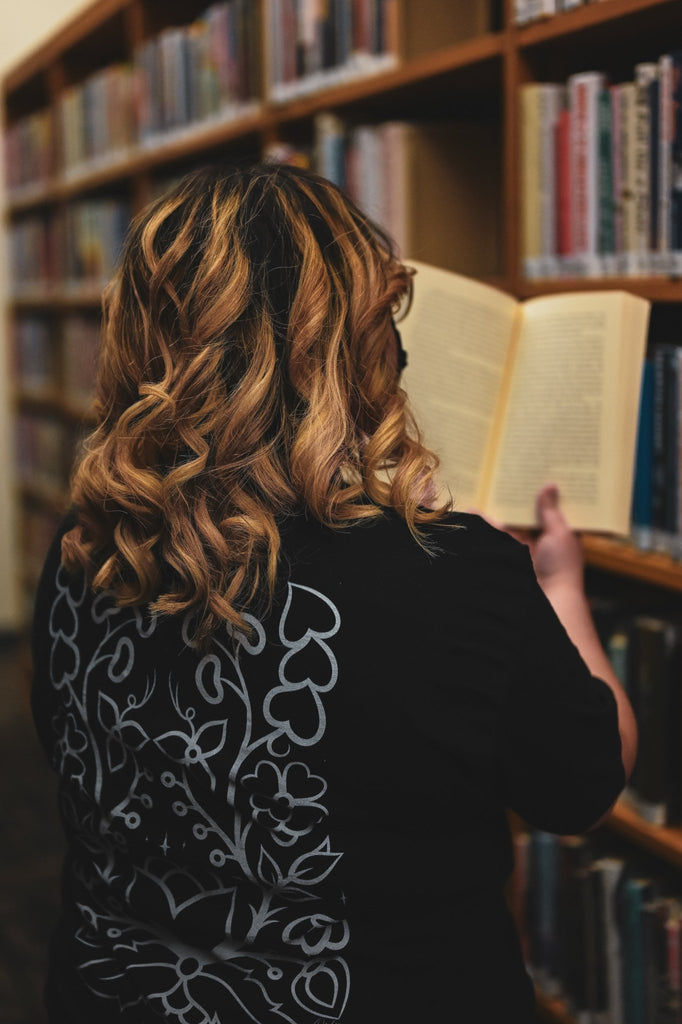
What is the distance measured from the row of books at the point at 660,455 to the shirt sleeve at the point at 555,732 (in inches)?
18.9

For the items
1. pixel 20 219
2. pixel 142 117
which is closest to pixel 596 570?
pixel 142 117

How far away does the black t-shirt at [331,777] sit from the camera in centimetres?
74

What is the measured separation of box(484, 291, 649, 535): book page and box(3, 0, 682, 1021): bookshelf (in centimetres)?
12

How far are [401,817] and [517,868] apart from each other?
90cm

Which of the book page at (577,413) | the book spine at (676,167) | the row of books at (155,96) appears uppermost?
the row of books at (155,96)

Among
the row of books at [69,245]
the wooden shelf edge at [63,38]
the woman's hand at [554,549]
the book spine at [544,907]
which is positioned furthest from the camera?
the row of books at [69,245]

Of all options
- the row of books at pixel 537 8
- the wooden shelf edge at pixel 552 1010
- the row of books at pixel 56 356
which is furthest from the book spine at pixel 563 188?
the row of books at pixel 56 356

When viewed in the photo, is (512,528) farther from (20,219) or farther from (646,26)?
(20,219)

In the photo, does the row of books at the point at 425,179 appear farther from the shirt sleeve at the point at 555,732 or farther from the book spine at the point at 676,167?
the shirt sleeve at the point at 555,732

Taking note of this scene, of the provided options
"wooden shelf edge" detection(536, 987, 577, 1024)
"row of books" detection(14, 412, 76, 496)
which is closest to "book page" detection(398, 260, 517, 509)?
"wooden shelf edge" detection(536, 987, 577, 1024)

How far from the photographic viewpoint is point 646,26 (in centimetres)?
119

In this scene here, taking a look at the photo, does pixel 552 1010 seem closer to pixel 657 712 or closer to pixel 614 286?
pixel 657 712

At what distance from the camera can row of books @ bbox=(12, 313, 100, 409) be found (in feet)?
10.4

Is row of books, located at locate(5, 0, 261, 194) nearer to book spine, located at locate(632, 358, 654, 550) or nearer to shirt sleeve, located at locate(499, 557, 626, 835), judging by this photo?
book spine, located at locate(632, 358, 654, 550)
